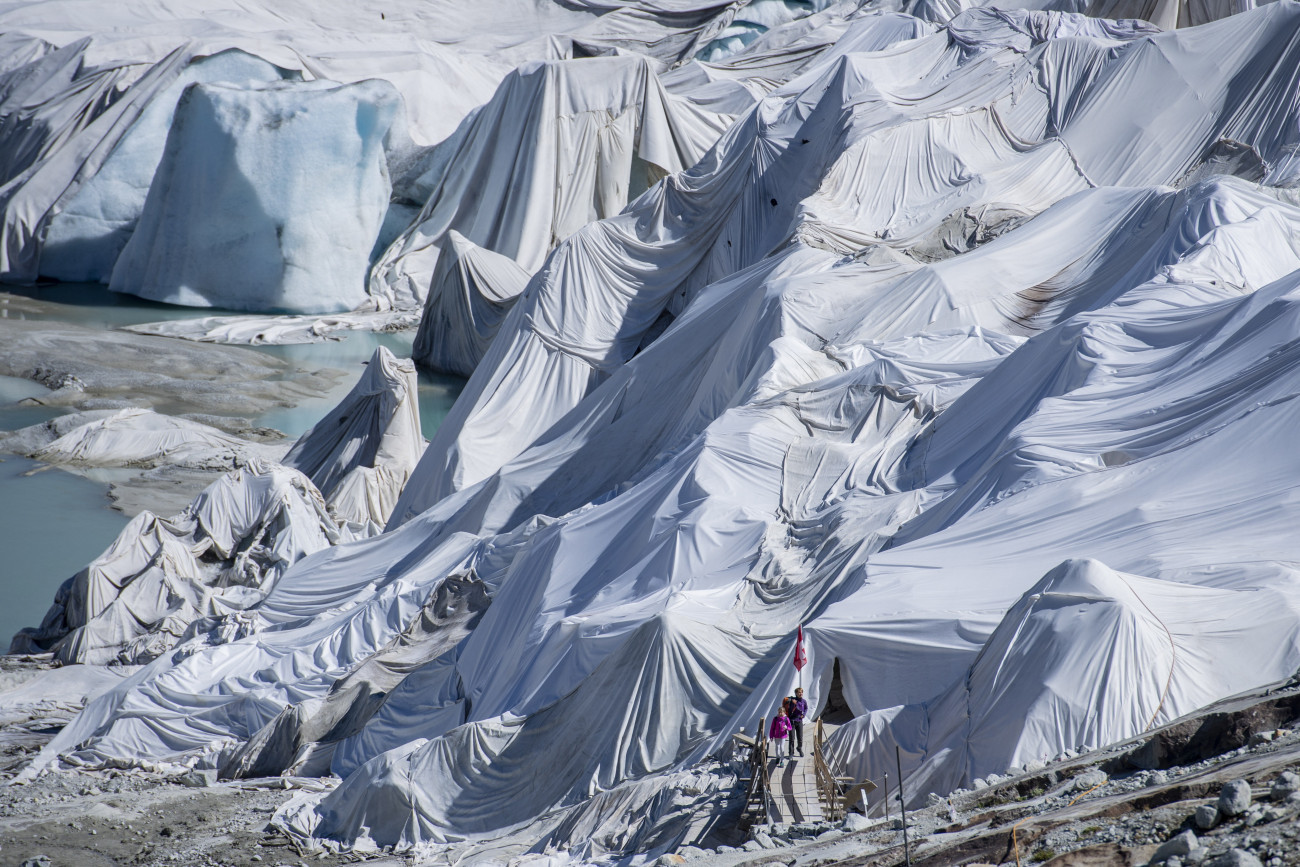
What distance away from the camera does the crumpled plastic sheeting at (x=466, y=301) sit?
97.2 feet

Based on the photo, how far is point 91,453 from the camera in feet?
84.2

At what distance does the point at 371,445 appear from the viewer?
938 inches

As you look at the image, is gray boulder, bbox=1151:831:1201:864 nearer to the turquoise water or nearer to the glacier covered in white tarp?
the glacier covered in white tarp

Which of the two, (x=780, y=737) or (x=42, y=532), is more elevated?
(x=780, y=737)

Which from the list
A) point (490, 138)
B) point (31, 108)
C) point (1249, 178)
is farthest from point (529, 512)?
point (31, 108)

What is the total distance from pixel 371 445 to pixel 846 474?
1119 centimetres

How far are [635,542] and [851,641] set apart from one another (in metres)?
4.56

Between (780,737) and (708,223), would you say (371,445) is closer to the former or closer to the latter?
(708,223)

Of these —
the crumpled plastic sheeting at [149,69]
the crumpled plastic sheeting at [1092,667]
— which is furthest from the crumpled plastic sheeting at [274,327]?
the crumpled plastic sheeting at [1092,667]

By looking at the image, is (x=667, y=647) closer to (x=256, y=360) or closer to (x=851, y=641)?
(x=851, y=641)

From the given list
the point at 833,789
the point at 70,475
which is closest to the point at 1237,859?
the point at 833,789

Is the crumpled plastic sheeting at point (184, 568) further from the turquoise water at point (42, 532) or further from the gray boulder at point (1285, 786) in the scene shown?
the gray boulder at point (1285, 786)

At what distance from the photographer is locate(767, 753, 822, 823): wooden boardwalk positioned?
28.1 ft

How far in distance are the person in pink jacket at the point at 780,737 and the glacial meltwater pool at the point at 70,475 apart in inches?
537
